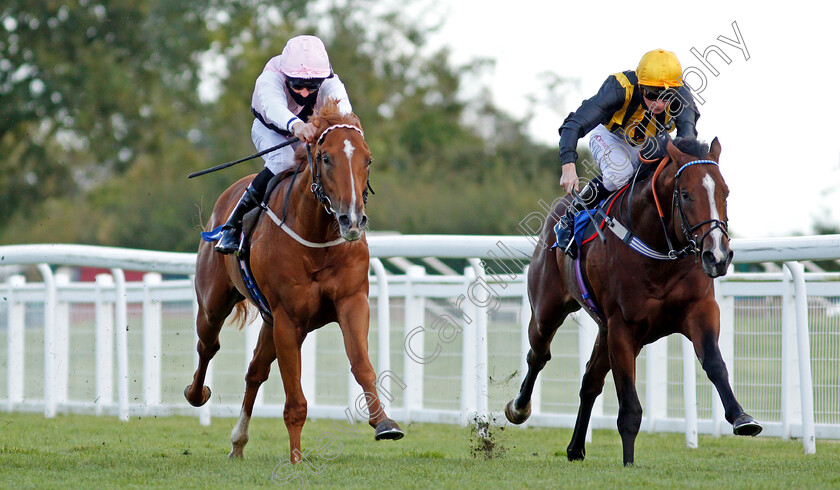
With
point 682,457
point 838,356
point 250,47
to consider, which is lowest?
point 682,457

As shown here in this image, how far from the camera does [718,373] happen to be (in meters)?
5.20

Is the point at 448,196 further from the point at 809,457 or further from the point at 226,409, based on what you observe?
the point at 809,457

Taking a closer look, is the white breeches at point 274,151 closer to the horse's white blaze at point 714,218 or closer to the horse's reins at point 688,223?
the horse's reins at point 688,223

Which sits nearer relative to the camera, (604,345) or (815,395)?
(604,345)

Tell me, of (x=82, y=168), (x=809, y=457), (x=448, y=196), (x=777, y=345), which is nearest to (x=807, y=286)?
(x=777, y=345)

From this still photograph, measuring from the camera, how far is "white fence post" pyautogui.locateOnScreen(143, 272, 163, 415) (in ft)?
29.8

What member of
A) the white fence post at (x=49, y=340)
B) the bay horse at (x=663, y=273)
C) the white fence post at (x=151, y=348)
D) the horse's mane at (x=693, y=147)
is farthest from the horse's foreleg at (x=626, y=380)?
the white fence post at (x=49, y=340)

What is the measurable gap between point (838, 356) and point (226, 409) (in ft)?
16.8

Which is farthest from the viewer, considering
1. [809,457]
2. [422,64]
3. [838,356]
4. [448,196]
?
[422,64]

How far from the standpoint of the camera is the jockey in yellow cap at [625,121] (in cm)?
594

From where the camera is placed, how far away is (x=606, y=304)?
18.7 ft

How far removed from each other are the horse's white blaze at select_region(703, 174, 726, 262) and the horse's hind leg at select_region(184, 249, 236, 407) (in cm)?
330

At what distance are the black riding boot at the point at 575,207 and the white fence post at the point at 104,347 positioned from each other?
467 cm

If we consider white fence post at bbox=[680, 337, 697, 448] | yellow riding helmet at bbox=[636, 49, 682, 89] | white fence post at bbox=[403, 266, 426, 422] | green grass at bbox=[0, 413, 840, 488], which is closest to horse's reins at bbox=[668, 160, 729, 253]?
yellow riding helmet at bbox=[636, 49, 682, 89]
